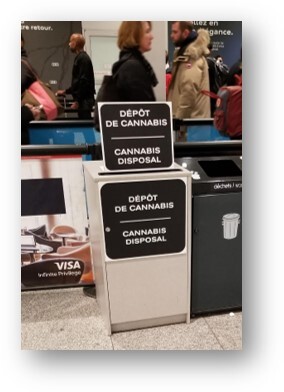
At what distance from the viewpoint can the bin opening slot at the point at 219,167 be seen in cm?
220

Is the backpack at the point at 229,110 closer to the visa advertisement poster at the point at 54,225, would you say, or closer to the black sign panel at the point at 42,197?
the visa advertisement poster at the point at 54,225

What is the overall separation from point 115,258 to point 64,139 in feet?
2.54

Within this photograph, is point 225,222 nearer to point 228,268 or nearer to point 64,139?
point 228,268

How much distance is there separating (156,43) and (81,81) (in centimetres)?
46

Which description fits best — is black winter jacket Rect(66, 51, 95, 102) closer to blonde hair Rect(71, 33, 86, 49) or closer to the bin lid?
blonde hair Rect(71, 33, 86, 49)

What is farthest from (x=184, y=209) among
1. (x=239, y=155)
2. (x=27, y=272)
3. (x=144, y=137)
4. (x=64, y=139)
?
(x=27, y=272)

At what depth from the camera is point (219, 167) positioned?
2.23 m

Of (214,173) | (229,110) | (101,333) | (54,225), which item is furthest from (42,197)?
(229,110)

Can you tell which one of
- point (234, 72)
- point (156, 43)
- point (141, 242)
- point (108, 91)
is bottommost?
point (141, 242)

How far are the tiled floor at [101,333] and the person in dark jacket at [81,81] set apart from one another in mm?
1191

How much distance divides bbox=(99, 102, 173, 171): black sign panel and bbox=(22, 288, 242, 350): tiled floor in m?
0.93

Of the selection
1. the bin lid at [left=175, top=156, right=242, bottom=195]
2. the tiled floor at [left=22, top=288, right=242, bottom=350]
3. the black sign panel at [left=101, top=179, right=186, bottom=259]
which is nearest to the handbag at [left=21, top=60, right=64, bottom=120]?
the black sign panel at [left=101, top=179, right=186, bottom=259]

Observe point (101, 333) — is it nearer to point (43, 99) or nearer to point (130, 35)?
point (43, 99)

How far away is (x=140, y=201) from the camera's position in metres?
1.95
